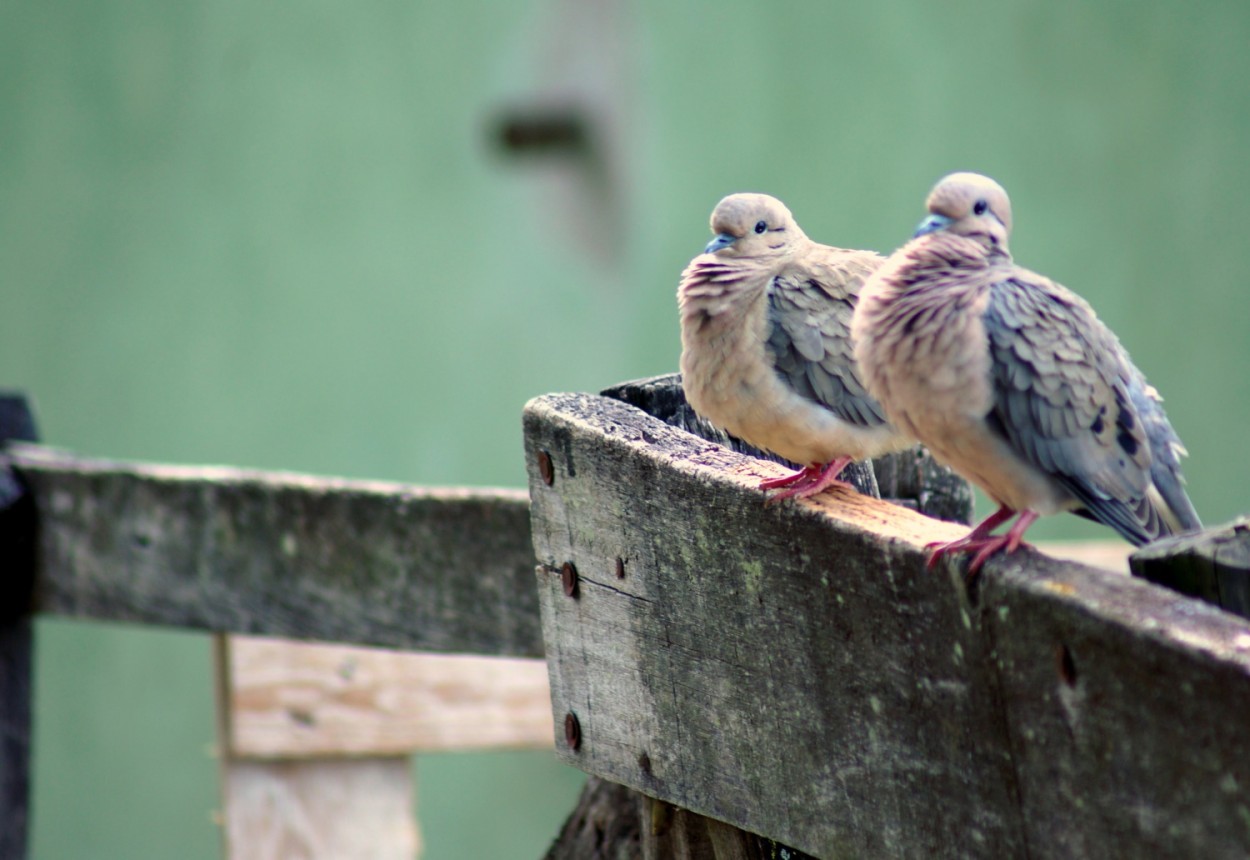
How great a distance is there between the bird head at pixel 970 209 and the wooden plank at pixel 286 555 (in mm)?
695

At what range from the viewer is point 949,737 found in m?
0.96

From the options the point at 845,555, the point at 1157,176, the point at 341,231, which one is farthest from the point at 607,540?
the point at 1157,176

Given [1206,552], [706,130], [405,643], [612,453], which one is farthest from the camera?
[706,130]

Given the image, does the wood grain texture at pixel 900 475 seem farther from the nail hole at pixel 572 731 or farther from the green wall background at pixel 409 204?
the green wall background at pixel 409 204

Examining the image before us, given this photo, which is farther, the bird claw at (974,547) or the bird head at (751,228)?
the bird head at (751,228)

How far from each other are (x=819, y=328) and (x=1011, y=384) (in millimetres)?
566

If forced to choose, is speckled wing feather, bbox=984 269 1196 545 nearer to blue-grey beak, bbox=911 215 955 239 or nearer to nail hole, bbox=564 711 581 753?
blue-grey beak, bbox=911 215 955 239

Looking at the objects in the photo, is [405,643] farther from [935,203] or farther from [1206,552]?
[1206,552]

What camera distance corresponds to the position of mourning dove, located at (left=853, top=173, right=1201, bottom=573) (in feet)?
4.19

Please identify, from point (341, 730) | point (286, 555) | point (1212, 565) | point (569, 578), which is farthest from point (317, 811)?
point (1212, 565)

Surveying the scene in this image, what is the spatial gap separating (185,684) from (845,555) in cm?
358

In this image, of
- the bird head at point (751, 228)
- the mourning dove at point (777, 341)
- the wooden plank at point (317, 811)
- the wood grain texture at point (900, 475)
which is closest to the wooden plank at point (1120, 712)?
the mourning dove at point (777, 341)

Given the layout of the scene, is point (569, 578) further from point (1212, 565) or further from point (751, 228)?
point (751, 228)

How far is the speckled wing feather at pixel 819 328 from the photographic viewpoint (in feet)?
5.86
